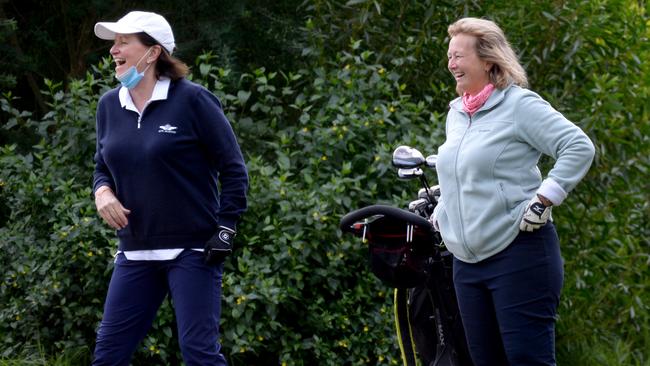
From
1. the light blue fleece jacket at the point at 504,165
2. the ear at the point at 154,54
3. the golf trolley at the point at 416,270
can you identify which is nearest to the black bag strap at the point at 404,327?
the golf trolley at the point at 416,270

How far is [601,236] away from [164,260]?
381 centimetres

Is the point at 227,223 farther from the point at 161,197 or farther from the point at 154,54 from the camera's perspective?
the point at 154,54

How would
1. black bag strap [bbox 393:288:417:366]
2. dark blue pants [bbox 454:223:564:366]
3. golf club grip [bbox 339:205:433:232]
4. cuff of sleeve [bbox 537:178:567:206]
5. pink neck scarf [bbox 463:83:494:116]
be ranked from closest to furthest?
cuff of sleeve [bbox 537:178:567:206] < dark blue pants [bbox 454:223:564:366] < pink neck scarf [bbox 463:83:494:116] < golf club grip [bbox 339:205:433:232] < black bag strap [bbox 393:288:417:366]

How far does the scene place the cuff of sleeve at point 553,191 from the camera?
13.8 ft

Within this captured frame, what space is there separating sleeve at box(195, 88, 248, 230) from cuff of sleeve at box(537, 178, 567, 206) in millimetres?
1256

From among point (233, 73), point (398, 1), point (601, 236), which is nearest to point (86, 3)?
point (233, 73)

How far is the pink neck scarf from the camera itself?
4.51 meters

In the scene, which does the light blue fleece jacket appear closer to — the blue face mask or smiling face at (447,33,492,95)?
smiling face at (447,33,492,95)

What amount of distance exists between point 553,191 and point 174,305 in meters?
1.60

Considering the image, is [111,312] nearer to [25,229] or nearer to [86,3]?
[25,229]

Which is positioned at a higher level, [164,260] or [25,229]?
[164,260]

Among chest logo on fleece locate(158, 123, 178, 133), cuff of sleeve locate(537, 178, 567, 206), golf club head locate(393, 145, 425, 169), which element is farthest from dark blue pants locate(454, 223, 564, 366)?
chest logo on fleece locate(158, 123, 178, 133)

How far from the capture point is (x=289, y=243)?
21.6 ft

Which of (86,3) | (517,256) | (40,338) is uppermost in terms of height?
(517,256)
